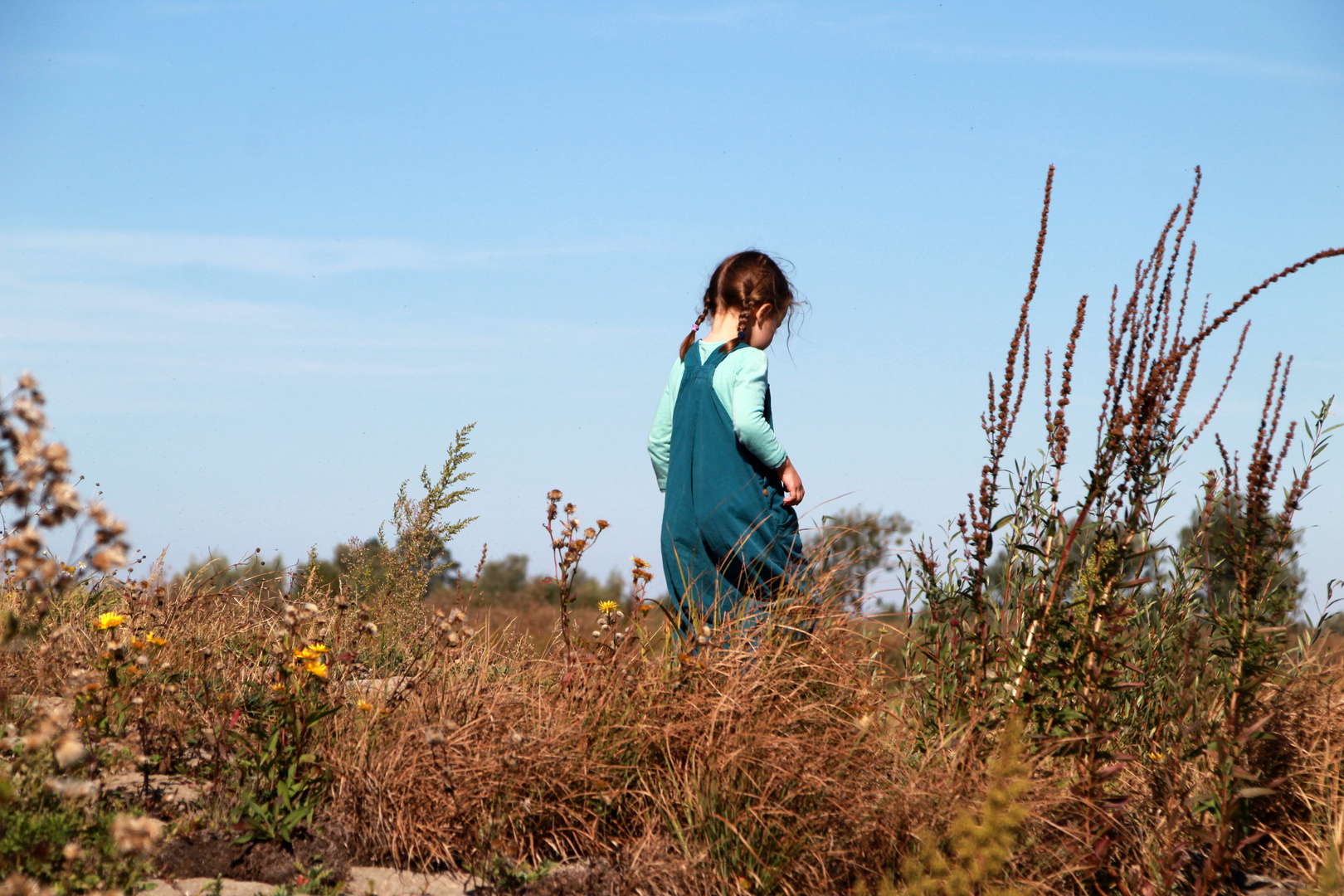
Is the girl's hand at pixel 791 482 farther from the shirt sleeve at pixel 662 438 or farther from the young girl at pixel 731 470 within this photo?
the shirt sleeve at pixel 662 438

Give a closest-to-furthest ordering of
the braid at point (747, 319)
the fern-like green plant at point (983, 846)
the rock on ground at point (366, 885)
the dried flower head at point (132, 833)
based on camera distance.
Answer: the dried flower head at point (132, 833) → the fern-like green plant at point (983, 846) → the rock on ground at point (366, 885) → the braid at point (747, 319)

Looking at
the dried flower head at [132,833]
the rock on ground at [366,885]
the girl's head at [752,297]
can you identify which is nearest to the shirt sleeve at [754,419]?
the girl's head at [752,297]

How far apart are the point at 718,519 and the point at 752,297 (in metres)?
0.98

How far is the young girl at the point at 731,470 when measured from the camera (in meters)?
4.03

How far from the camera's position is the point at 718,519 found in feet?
13.4

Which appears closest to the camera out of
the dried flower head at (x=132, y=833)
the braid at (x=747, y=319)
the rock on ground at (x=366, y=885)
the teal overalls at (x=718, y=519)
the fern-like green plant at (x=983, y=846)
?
the dried flower head at (x=132, y=833)

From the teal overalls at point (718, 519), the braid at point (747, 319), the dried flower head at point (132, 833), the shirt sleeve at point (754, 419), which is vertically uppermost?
the braid at point (747, 319)

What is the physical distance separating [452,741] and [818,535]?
1777 millimetres

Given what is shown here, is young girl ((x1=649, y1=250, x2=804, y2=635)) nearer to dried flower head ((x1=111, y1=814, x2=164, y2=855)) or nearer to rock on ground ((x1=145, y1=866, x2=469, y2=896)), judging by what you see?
rock on ground ((x1=145, y1=866, x2=469, y2=896))

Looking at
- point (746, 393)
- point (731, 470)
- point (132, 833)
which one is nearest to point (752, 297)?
point (746, 393)

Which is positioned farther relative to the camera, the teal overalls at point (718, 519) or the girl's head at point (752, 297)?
the girl's head at point (752, 297)

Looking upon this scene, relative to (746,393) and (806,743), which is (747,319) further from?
(806,743)

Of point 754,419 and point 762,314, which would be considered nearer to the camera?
point 754,419

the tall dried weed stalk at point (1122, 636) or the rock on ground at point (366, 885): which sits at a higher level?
the tall dried weed stalk at point (1122, 636)
